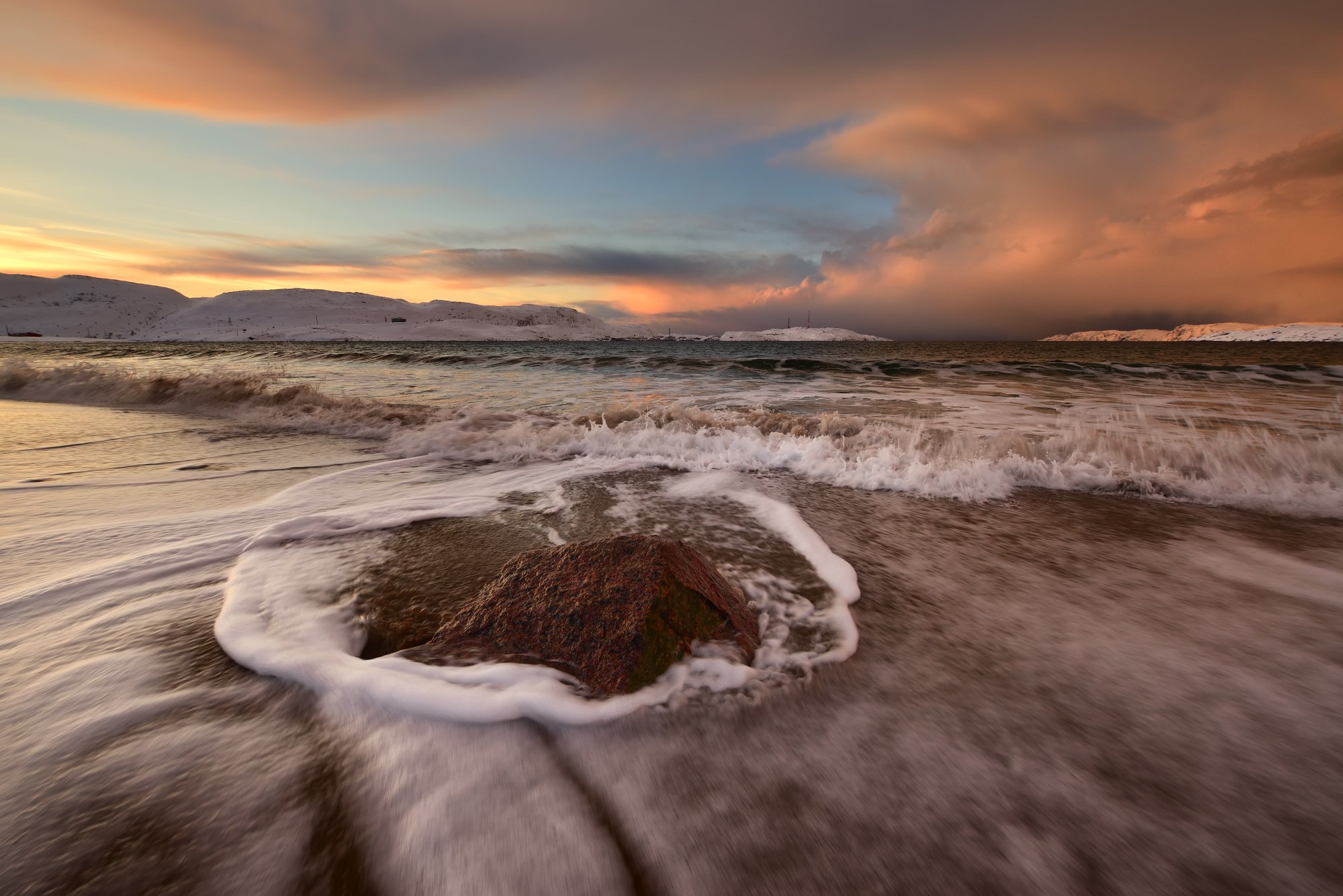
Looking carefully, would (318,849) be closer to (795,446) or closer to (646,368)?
(795,446)

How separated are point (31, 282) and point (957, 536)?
7201 inches

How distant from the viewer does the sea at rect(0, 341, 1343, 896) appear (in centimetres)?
128

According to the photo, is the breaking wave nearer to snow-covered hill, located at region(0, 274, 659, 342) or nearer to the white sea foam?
the white sea foam

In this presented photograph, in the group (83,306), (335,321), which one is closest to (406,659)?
(335,321)

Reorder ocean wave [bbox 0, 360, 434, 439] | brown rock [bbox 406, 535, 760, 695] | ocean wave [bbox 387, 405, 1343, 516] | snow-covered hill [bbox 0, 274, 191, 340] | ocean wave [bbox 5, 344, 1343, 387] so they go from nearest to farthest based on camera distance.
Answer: brown rock [bbox 406, 535, 760, 695] → ocean wave [bbox 387, 405, 1343, 516] → ocean wave [bbox 0, 360, 434, 439] → ocean wave [bbox 5, 344, 1343, 387] → snow-covered hill [bbox 0, 274, 191, 340]

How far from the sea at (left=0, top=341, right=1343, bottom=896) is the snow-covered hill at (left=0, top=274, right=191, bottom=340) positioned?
118488mm

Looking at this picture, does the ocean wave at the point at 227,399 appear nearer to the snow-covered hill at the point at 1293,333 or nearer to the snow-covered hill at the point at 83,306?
the snow-covered hill at the point at 83,306

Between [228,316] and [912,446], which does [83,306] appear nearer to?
[228,316]

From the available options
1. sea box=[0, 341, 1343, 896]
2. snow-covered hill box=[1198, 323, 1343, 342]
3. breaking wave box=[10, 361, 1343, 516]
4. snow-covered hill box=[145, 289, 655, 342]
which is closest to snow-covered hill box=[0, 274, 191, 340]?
snow-covered hill box=[145, 289, 655, 342]

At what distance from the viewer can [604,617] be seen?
80.0 inches

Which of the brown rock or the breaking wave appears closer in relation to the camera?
the brown rock

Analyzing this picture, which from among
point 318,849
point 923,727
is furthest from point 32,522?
point 923,727

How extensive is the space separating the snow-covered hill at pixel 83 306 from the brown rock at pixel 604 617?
120 meters

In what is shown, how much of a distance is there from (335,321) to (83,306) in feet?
184
